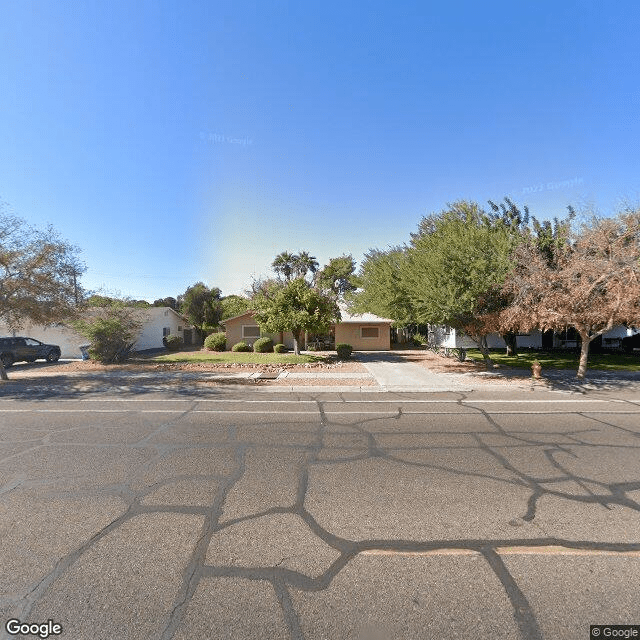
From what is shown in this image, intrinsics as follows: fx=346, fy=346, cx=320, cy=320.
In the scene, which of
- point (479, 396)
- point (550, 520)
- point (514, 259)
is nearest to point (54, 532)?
point (550, 520)

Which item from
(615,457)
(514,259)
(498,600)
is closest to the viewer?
(498,600)

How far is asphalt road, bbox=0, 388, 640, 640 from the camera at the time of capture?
2.42 metres

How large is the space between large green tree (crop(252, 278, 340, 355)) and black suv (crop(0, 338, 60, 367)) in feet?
45.3

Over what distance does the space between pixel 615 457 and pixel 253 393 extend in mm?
9169

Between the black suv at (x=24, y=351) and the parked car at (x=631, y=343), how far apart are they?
39.5 metres

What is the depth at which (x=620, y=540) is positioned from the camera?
324 centimetres

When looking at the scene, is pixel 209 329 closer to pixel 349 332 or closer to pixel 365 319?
pixel 349 332

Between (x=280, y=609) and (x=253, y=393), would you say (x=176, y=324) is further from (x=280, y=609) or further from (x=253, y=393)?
(x=280, y=609)

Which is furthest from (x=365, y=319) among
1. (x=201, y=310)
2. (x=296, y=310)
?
(x=201, y=310)

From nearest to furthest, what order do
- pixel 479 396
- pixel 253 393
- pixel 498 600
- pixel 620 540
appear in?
pixel 498 600 < pixel 620 540 < pixel 479 396 < pixel 253 393

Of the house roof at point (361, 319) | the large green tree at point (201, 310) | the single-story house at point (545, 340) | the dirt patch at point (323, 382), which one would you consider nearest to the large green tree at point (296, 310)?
the dirt patch at point (323, 382)

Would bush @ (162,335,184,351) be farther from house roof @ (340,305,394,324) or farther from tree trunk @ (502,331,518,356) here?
tree trunk @ (502,331,518,356)

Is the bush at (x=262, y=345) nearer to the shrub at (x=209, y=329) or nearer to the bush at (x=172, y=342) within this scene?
the bush at (x=172, y=342)

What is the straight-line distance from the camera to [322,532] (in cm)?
339
